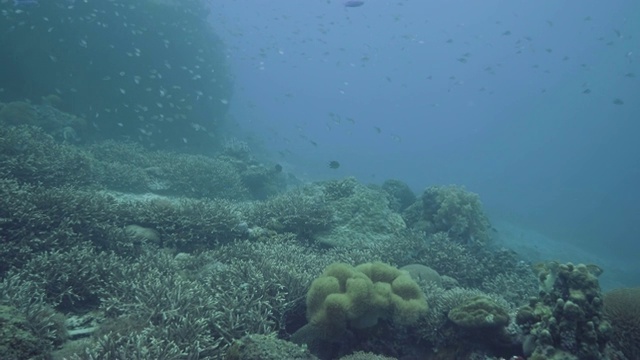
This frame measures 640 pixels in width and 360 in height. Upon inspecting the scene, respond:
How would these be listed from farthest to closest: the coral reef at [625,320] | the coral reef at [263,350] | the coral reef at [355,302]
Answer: the coral reef at [355,302]
the coral reef at [625,320]
the coral reef at [263,350]

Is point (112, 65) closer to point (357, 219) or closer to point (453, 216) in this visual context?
point (357, 219)

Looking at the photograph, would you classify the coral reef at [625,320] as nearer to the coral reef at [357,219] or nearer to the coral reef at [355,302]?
the coral reef at [355,302]

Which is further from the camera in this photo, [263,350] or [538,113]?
[538,113]

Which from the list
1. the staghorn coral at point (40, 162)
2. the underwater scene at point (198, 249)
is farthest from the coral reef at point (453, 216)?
the staghorn coral at point (40, 162)

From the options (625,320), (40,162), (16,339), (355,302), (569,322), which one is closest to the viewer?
(16,339)

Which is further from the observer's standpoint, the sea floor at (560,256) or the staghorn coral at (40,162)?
Answer: the sea floor at (560,256)

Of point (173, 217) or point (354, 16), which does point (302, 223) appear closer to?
point (173, 217)

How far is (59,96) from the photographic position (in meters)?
21.8

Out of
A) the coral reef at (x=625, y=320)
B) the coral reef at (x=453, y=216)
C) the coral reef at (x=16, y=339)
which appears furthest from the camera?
the coral reef at (x=453, y=216)

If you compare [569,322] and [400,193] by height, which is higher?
[569,322]

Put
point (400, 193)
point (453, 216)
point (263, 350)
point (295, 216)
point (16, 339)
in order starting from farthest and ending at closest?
point (400, 193)
point (453, 216)
point (295, 216)
point (263, 350)
point (16, 339)

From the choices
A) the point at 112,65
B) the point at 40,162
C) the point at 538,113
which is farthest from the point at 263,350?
the point at 538,113

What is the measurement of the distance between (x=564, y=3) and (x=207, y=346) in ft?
407

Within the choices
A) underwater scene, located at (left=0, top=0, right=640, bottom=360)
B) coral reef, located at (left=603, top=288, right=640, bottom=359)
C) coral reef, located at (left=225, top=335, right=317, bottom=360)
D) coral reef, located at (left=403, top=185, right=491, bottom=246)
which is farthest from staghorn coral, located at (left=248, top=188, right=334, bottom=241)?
coral reef, located at (left=603, top=288, right=640, bottom=359)
